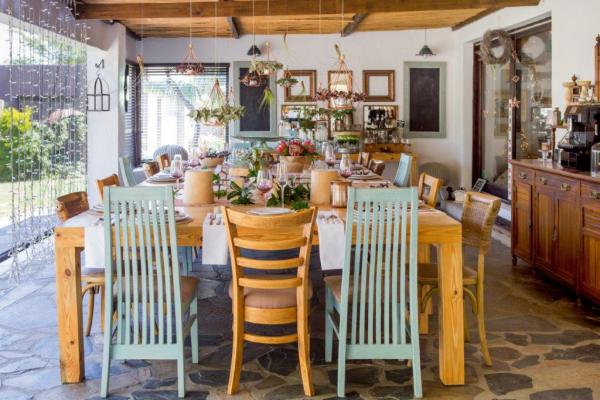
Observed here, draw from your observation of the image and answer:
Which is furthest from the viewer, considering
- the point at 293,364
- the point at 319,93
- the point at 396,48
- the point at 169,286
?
the point at 396,48

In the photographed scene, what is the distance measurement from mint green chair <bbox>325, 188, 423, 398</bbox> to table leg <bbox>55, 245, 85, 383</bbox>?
130cm

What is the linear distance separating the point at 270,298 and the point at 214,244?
Answer: 14.7 inches

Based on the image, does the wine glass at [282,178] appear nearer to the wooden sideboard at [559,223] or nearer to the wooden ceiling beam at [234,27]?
the wooden sideboard at [559,223]

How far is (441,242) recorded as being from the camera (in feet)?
10.3

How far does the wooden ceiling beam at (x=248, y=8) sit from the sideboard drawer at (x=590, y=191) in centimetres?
365

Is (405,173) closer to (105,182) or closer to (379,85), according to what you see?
(105,182)

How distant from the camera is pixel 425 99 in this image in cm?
1030

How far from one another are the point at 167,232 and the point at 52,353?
1.21 meters

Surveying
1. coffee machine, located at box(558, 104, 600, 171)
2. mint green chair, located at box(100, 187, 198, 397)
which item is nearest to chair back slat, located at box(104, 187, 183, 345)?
mint green chair, located at box(100, 187, 198, 397)

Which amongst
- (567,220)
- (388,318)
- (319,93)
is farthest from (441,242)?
(319,93)

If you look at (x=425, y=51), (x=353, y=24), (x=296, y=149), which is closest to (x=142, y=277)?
(x=296, y=149)

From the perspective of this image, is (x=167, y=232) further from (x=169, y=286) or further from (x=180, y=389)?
(x=180, y=389)

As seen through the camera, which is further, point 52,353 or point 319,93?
point 319,93

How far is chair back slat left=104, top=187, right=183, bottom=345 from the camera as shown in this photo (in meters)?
2.95
